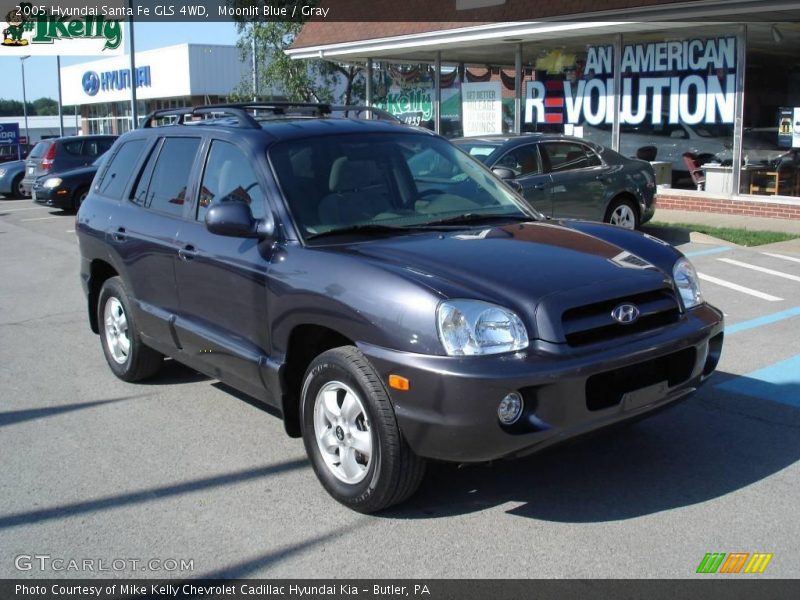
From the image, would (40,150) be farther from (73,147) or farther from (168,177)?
(168,177)

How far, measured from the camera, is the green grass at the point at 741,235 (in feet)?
40.1

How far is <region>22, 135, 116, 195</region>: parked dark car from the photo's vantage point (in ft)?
68.7

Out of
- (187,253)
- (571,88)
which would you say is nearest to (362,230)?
(187,253)

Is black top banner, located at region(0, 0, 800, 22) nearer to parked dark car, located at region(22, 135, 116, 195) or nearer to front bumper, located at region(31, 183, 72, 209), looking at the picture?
parked dark car, located at region(22, 135, 116, 195)

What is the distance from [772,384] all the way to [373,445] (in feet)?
11.1

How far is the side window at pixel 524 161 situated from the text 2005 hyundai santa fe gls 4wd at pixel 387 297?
17.6ft

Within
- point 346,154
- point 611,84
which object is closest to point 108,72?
point 611,84

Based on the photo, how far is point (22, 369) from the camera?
6.84 m

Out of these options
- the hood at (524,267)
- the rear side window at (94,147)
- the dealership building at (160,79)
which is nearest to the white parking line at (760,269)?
the hood at (524,267)

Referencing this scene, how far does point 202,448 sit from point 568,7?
12512 mm

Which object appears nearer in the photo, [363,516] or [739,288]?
[363,516]

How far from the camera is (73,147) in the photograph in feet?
70.0

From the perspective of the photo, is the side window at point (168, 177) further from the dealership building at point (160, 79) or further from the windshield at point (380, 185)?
the dealership building at point (160, 79)

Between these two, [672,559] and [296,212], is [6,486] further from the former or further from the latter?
[672,559]
